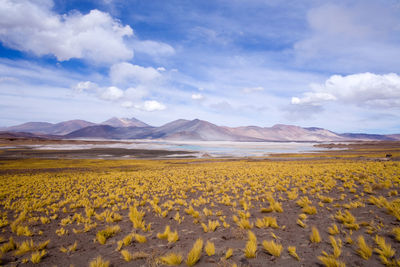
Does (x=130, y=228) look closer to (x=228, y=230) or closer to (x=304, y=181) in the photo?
(x=228, y=230)

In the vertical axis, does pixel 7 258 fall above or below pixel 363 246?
below

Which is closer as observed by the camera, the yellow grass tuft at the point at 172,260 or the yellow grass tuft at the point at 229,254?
the yellow grass tuft at the point at 172,260

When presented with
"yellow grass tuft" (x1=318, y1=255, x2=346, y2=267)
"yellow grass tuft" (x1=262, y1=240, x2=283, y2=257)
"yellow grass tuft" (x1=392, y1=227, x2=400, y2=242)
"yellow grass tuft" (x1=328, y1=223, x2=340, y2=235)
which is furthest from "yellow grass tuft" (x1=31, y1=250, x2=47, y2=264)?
"yellow grass tuft" (x1=392, y1=227, x2=400, y2=242)

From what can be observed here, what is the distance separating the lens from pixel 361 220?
6.88 meters

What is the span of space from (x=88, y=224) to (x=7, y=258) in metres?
2.64

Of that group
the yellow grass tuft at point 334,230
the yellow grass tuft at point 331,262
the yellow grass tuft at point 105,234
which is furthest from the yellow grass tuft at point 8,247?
the yellow grass tuft at point 334,230

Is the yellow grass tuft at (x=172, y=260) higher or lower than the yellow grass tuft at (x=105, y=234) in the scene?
higher

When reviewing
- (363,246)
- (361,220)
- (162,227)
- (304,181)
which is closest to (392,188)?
(304,181)

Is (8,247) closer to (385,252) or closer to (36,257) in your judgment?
(36,257)

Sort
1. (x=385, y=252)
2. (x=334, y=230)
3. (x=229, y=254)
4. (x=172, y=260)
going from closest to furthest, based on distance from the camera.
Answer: (x=385, y=252), (x=172, y=260), (x=229, y=254), (x=334, y=230)

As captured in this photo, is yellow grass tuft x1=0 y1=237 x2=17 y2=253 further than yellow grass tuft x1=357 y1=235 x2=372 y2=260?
Yes

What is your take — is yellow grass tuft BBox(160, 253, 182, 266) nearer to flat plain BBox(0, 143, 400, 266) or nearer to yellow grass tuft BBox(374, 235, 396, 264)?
flat plain BBox(0, 143, 400, 266)

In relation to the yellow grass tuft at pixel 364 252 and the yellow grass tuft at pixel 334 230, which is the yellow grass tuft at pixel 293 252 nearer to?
the yellow grass tuft at pixel 364 252

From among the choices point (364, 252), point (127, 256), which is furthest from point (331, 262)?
point (127, 256)
